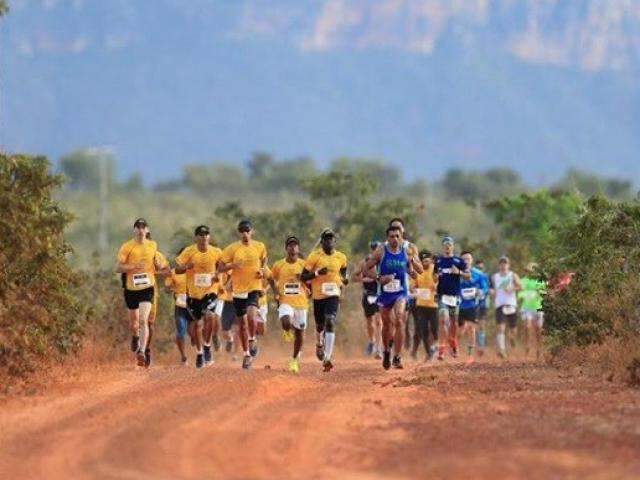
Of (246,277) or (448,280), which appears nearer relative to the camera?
(246,277)

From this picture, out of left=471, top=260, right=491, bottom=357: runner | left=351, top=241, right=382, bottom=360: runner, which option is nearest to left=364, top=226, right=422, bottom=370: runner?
left=351, top=241, right=382, bottom=360: runner

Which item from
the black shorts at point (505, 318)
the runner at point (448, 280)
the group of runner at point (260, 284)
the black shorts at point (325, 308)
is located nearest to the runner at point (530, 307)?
the black shorts at point (505, 318)

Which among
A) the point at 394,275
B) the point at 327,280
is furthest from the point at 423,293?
the point at 394,275

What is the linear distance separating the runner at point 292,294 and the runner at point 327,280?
32cm

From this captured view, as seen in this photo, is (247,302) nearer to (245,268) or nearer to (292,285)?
(245,268)

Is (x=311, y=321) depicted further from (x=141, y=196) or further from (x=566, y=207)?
(x=141, y=196)

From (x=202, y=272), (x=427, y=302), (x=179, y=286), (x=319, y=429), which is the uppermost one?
(x=202, y=272)

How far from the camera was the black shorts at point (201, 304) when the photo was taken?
26.5 m

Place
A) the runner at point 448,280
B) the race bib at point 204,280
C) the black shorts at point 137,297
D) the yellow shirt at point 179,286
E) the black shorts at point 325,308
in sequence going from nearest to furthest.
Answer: the black shorts at point 325,308 → the black shorts at point 137,297 → the race bib at point 204,280 → the yellow shirt at point 179,286 → the runner at point 448,280

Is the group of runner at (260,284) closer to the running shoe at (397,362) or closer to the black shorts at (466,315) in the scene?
the running shoe at (397,362)

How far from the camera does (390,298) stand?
24.8 metres

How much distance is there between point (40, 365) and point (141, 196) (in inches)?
5175

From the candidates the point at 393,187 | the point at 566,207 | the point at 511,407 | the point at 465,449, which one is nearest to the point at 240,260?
the point at 511,407

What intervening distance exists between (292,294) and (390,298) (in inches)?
72.1
